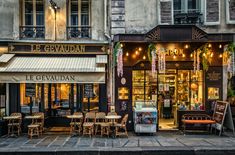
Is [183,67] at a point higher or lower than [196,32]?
lower

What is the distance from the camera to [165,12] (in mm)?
13938

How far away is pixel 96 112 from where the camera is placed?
1389 cm

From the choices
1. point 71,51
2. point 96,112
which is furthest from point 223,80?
point 71,51

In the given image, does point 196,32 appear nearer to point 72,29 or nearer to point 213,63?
point 213,63

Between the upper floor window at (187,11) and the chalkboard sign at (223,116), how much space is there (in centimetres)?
388

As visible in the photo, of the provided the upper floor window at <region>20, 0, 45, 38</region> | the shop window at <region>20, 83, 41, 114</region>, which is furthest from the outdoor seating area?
the upper floor window at <region>20, 0, 45, 38</region>

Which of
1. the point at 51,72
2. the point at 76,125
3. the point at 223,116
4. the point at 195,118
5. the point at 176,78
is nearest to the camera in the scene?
the point at 51,72

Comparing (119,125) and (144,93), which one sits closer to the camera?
(119,125)

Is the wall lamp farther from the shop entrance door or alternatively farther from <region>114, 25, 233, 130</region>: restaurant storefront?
the shop entrance door

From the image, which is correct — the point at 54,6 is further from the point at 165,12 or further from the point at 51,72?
the point at 165,12

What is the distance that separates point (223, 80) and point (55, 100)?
25.6 feet

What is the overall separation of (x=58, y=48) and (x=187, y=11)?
608 cm

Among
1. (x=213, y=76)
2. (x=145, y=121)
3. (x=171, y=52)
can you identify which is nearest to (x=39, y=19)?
(x=171, y=52)

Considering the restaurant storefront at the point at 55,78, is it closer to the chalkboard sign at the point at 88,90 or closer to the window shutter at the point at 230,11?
the chalkboard sign at the point at 88,90
